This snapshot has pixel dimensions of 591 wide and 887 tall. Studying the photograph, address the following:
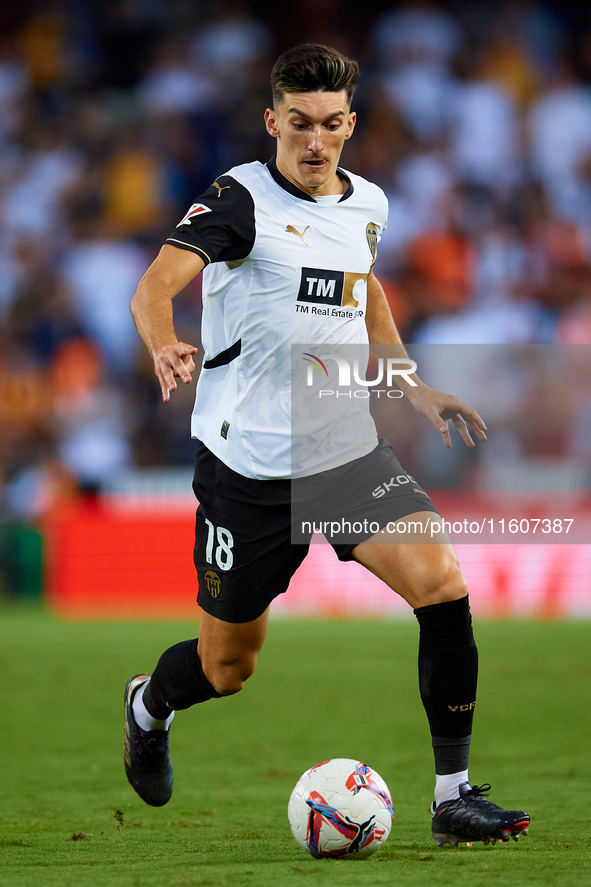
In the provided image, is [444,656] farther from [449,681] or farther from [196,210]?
[196,210]

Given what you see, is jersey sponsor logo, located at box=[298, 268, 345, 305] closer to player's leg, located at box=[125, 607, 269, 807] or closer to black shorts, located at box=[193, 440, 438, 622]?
black shorts, located at box=[193, 440, 438, 622]

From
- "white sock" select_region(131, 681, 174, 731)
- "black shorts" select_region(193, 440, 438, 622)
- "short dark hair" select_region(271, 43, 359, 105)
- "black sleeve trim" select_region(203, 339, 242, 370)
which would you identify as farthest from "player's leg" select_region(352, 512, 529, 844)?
"short dark hair" select_region(271, 43, 359, 105)

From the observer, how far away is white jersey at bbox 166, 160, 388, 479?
405 cm

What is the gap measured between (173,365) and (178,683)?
1.63m

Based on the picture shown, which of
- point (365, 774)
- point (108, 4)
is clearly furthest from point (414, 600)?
point (108, 4)

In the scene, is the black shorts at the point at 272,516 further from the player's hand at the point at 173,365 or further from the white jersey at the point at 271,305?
the player's hand at the point at 173,365

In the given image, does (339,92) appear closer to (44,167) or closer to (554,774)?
(554,774)

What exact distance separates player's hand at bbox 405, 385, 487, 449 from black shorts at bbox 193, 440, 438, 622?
210 mm

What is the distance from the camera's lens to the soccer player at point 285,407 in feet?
12.8

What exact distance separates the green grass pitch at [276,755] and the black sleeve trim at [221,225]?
75.1 inches

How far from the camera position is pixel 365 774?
383 cm

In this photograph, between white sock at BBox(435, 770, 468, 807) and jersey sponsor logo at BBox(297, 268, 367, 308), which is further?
jersey sponsor logo at BBox(297, 268, 367, 308)

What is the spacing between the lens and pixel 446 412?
170 inches

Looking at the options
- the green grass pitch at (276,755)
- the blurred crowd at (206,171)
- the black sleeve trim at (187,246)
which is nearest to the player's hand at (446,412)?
the black sleeve trim at (187,246)
